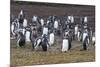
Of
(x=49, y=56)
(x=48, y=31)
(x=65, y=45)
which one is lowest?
(x=49, y=56)

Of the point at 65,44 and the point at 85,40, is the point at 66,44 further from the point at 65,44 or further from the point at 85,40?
the point at 85,40

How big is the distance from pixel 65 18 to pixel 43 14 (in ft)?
0.83

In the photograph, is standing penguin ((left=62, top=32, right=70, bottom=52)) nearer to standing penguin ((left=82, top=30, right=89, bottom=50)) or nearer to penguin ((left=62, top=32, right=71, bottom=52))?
penguin ((left=62, top=32, right=71, bottom=52))

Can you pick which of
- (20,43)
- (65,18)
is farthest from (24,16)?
(65,18)

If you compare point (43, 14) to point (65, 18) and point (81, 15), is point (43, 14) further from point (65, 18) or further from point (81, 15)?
point (81, 15)

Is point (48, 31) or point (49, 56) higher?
point (48, 31)

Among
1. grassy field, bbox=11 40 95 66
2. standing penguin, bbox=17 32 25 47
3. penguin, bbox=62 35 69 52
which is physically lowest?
grassy field, bbox=11 40 95 66

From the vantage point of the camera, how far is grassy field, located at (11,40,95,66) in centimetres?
209

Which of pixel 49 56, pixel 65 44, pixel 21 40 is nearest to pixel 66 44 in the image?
pixel 65 44

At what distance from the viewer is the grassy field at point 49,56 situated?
6.86 ft

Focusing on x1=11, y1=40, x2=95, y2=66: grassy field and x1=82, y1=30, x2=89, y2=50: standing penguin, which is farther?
x1=82, y1=30, x2=89, y2=50: standing penguin

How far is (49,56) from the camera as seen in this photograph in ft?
7.25

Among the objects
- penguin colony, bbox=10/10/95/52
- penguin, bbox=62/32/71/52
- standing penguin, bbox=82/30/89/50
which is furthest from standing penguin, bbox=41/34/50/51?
standing penguin, bbox=82/30/89/50

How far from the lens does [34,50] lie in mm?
2160
